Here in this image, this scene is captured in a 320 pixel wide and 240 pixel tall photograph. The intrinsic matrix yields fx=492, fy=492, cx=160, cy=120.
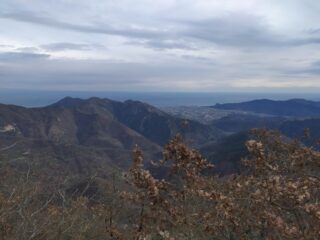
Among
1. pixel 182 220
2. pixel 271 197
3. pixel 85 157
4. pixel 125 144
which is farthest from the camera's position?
pixel 125 144

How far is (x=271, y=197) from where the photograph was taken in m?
5.11

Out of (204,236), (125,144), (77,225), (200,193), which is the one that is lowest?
(125,144)

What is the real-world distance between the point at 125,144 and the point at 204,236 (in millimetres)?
182267

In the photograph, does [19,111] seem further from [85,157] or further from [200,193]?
[200,193]

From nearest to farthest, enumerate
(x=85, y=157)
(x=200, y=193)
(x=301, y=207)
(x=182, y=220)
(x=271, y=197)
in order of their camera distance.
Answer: (x=301, y=207), (x=271, y=197), (x=200, y=193), (x=182, y=220), (x=85, y=157)

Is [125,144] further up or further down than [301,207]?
further down

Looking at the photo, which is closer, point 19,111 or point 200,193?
point 200,193

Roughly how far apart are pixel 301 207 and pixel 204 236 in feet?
5.66

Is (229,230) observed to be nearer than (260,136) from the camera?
Yes

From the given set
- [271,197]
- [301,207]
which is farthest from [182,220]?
[301,207]

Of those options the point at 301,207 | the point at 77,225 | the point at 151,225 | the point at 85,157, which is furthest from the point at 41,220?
the point at 85,157

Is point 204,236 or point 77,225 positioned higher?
point 204,236

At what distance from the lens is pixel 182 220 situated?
19.5 feet

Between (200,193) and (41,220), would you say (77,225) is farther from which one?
(200,193)
